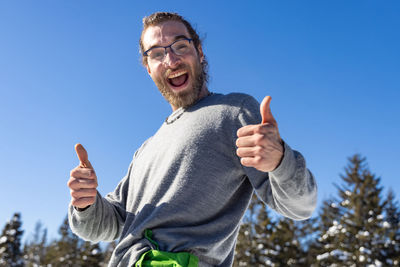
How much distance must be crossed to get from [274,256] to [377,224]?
21.4 feet

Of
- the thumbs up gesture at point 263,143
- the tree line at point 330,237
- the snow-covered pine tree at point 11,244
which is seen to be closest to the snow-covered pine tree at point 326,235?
the tree line at point 330,237

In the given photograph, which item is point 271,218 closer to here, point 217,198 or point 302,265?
point 302,265

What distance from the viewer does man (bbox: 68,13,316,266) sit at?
2074 mm

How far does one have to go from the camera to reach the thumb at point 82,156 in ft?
9.17

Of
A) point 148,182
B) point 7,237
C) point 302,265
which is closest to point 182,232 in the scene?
point 148,182

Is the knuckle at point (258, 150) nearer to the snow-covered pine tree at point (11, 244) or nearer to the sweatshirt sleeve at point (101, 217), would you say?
the sweatshirt sleeve at point (101, 217)

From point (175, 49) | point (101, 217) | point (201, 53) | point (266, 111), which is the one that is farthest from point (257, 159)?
point (201, 53)

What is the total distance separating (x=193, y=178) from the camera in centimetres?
240

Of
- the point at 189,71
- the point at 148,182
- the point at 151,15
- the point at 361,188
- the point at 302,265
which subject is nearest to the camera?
the point at 148,182

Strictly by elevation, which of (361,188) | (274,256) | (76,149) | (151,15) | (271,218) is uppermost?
(361,188)

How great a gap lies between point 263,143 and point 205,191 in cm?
63

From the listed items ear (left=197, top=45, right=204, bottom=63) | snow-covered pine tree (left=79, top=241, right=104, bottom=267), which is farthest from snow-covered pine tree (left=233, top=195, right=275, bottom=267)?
ear (left=197, top=45, right=204, bottom=63)

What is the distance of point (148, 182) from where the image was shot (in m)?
2.68

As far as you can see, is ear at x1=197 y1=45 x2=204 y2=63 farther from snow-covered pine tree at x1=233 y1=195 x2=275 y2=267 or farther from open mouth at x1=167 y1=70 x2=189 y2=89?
snow-covered pine tree at x1=233 y1=195 x2=275 y2=267
